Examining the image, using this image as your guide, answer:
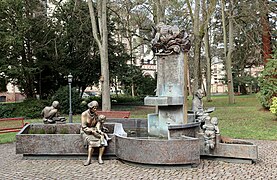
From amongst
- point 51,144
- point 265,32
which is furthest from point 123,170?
point 265,32

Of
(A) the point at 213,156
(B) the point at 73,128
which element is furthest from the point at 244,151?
(B) the point at 73,128

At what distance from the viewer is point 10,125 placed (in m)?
13.8

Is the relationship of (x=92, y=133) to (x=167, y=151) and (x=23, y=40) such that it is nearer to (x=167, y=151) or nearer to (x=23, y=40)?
(x=167, y=151)

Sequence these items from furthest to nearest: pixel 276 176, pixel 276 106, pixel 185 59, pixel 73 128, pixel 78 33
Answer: pixel 78 33 < pixel 276 106 < pixel 73 128 < pixel 185 59 < pixel 276 176

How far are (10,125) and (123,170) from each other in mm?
8055

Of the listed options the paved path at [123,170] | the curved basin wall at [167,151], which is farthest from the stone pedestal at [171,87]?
the curved basin wall at [167,151]

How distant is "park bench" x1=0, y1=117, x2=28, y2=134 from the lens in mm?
13398

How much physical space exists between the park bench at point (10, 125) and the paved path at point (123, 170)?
474cm

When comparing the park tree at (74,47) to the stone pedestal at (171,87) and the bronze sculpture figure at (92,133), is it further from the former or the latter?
the bronze sculpture figure at (92,133)

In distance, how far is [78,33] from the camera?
26.0 metres

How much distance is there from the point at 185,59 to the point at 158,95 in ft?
4.75

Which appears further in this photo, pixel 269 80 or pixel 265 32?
pixel 265 32

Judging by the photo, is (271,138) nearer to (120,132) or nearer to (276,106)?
(276,106)

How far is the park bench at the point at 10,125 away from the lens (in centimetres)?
1340
